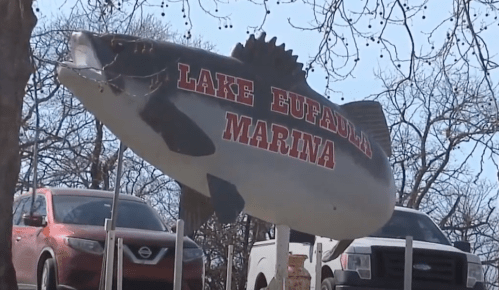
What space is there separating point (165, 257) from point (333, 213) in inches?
184

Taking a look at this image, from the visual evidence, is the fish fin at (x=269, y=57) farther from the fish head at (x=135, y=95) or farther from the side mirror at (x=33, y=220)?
the side mirror at (x=33, y=220)

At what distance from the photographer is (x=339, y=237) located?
7.75 meters

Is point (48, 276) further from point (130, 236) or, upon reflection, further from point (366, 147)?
point (366, 147)

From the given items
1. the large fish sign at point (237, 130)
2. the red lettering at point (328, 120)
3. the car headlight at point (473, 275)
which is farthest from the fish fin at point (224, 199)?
the car headlight at point (473, 275)

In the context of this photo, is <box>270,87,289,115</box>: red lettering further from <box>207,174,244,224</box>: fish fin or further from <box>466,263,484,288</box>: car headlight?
<box>466,263,484,288</box>: car headlight

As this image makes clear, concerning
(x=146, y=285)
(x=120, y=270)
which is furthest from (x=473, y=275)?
(x=120, y=270)

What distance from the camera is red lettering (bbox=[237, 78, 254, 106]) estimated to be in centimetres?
712

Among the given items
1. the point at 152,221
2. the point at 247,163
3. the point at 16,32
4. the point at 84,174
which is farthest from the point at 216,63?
the point at 84,174

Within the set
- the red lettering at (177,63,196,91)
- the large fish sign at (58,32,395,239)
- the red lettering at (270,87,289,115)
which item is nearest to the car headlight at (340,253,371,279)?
the large fish sign at (58,32,395,239)

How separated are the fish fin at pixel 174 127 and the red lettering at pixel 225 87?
0.35 metres

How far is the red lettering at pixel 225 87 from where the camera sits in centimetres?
705

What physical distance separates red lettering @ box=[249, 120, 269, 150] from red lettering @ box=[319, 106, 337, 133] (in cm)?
55

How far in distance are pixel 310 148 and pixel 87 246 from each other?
Result: 492 centimetres

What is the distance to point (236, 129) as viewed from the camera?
702cm
